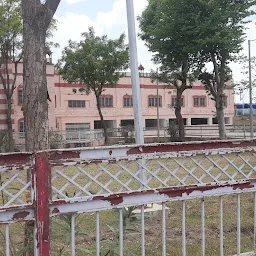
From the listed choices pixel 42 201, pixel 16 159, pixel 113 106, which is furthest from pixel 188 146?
pixel 113 106

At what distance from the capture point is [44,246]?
277 cm

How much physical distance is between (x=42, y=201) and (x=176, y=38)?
21926 mm

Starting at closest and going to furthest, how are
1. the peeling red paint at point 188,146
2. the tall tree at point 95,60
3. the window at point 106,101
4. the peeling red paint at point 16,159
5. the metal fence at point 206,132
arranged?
the peeling red paint at point 16,159 → the peeling red paint at point 188,146 → the tall tree at point 95,60 → the metal fence at point 206,132 → the window at point 106,101

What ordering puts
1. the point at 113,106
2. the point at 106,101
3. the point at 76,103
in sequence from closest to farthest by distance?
the point at 76,103 < the point at 106,101 < the point at 113,106

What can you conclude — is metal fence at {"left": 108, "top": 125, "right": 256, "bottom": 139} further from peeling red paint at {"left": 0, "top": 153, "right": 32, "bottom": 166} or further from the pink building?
peeling red paint at {"left": 0, "top": 153, "right": 32, "bottom": 166}

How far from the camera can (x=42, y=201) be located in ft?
9.07

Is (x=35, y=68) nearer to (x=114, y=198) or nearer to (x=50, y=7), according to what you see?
(x=50, y=7)

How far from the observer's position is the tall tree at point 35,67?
149 inches

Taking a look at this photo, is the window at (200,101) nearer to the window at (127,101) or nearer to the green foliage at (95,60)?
the window at (127,101)

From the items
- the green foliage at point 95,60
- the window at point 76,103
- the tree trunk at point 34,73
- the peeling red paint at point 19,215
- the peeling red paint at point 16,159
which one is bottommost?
the peeling red paint at point 19,215

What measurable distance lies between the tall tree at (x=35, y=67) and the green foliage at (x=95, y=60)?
26.9 metres

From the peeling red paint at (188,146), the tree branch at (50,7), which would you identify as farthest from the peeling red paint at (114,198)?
the tree branch at (50,7)

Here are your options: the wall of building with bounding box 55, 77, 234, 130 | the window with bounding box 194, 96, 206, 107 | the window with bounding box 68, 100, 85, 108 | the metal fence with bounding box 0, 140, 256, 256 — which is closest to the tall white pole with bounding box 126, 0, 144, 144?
the metal fence with bounding box 0, 140, 256, 256

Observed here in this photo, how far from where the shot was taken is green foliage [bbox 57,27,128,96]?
30.9 meters
